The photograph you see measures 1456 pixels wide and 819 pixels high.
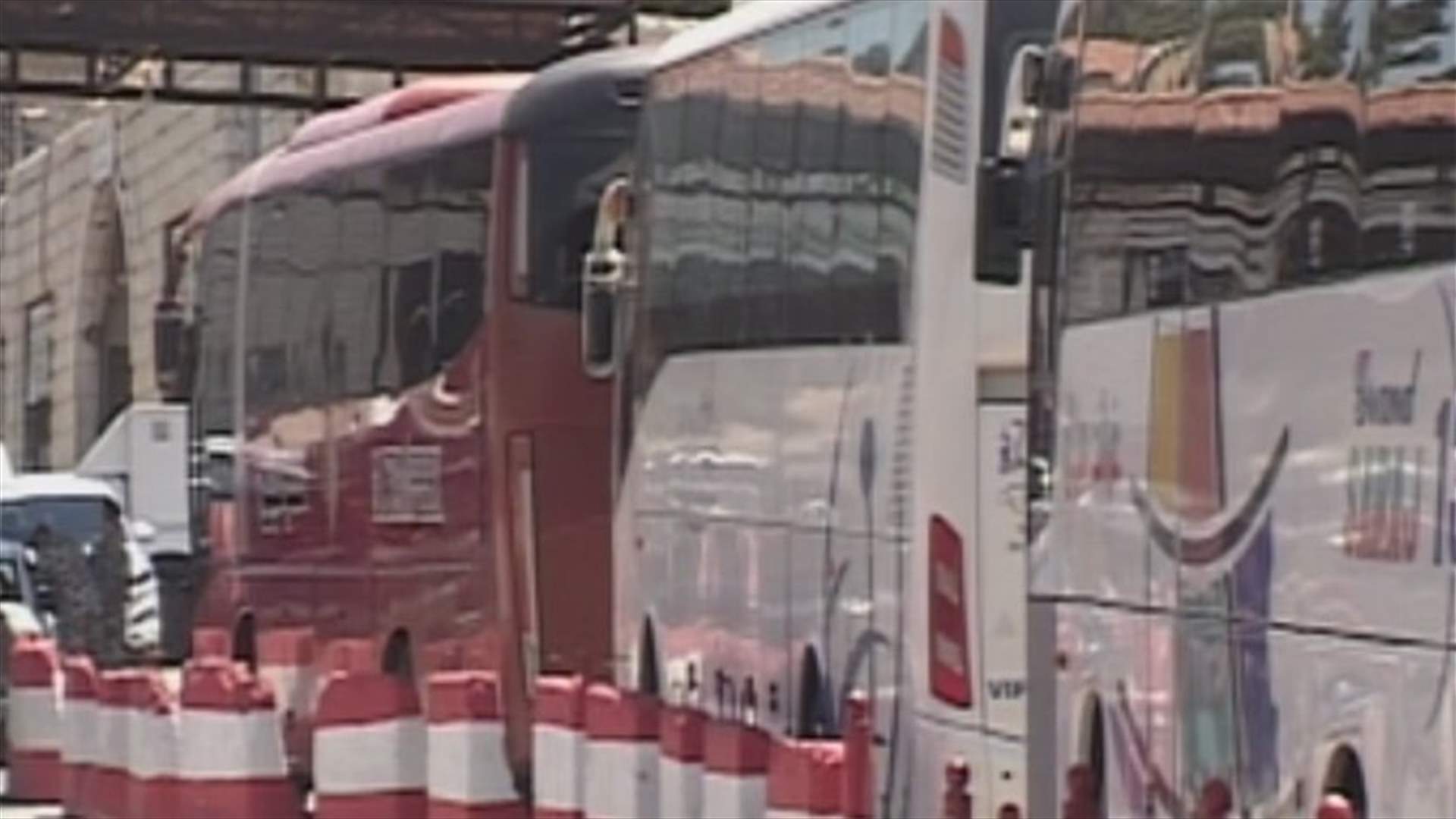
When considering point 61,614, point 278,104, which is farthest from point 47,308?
point 61,614

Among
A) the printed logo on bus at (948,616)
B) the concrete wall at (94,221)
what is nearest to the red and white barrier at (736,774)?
the printed logo on bus at (948,616)

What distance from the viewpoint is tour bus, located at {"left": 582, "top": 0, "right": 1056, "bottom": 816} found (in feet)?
45.1

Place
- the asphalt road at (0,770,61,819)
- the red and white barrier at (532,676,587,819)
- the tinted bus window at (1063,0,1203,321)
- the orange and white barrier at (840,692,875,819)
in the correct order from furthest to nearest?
the asphalt road at (0,770,61,819) → the red and white barrier at (532,676,587,819) → the orange and white barrier at (840,692,875,819) → the tinted bus window at (1063,0,1203,321)

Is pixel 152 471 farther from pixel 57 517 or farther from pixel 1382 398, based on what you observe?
pixel 1382 398

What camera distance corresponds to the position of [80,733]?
68.5 feet

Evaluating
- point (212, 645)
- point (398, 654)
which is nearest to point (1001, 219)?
point (398, 654)

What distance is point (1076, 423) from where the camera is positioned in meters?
11.7

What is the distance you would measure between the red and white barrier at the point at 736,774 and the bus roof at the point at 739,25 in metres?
3.60

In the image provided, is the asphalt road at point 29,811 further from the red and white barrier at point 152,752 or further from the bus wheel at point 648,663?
the bus wheel at point 648,663

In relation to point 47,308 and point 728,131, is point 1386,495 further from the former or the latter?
point 47,308

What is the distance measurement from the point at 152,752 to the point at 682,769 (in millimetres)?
5795

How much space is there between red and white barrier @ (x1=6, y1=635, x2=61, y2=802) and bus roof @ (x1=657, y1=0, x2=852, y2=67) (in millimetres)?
5290

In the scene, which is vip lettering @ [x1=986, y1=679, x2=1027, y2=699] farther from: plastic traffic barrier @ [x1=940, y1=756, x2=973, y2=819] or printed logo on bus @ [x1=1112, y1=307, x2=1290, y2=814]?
printed logo on bus @ [x1=1112, y1=307, x2=1290, y2=814]

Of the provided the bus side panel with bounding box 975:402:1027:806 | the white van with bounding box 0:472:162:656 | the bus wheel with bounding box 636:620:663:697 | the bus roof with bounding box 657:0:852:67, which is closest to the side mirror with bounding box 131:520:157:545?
the white van with bounding box 0:472:162:656
